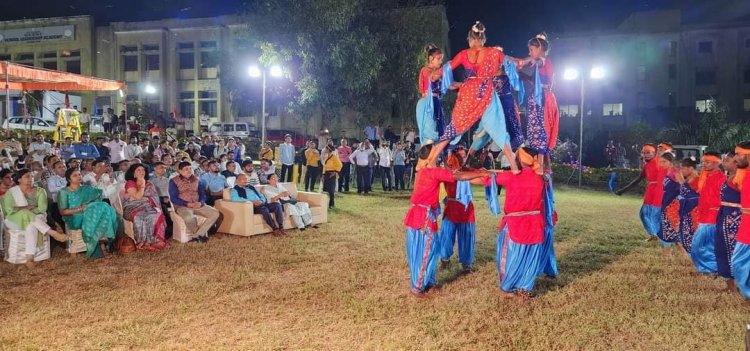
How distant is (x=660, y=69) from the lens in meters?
39.7

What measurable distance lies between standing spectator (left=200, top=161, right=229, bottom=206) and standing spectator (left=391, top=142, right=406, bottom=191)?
27.1ft

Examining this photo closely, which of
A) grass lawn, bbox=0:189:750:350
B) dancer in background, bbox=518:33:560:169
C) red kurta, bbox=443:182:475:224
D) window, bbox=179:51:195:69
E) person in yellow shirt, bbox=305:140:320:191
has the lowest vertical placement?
grass lawn, bbox=0:189:750:350

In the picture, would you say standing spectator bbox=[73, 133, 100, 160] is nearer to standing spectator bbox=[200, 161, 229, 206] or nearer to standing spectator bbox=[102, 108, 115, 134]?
standing spectator bbox=[200, 161, 229, 206]

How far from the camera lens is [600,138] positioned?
79.2 ft

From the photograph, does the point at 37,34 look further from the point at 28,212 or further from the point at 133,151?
the point at 28,212

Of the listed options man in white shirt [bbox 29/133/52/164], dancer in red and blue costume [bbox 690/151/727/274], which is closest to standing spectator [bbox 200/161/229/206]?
man in white shirt [bbox 29/133/52/164]

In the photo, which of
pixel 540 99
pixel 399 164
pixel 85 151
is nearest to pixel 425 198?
pixel 540 99

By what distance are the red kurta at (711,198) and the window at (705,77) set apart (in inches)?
1524

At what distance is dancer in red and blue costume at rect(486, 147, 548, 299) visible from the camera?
5340 millimetres

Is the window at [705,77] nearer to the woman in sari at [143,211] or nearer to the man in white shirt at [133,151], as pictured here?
the man in white shirt at [133,151]

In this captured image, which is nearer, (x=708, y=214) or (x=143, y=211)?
(x=708, y=214)

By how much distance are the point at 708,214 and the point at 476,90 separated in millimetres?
2987

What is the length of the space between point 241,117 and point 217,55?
5.76 metres

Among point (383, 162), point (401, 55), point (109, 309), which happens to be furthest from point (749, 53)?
point (109, 309)
